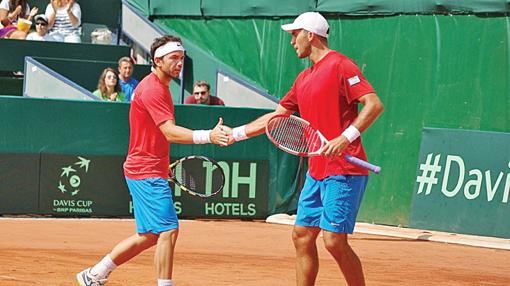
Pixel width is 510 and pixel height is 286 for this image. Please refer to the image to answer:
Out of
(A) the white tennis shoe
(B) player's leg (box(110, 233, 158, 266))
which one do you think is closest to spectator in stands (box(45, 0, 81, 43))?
(A) the white tennis shoe

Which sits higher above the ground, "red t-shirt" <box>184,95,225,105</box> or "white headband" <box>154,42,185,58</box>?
"white headband" <box>154,42,185,58</box>

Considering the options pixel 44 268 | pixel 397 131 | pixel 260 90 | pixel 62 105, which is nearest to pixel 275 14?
pixel 260 90

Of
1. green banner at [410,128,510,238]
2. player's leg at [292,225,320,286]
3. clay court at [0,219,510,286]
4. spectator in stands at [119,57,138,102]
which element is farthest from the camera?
spectator in stands at [119,57,138,102]

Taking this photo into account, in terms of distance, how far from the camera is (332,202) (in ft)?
25.2

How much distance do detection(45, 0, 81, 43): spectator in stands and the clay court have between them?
17.6 ft

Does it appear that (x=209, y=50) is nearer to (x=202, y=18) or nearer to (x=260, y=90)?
(x=202, y=18)

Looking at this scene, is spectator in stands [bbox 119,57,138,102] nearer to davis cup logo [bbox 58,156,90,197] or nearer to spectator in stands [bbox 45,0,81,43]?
davis cup logo [bbox 58,156,90,197]

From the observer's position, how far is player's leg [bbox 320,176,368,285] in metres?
7.64

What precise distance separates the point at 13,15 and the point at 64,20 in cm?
88

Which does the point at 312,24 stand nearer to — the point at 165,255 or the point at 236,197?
the point at 165,255

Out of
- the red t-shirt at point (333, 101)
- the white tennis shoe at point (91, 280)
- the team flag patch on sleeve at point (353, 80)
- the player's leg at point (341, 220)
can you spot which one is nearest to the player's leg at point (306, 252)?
the player's leg at point (341, 220)

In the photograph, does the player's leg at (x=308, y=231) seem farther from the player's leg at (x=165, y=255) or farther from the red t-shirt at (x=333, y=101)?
the player's leg at (x=165, y=255)

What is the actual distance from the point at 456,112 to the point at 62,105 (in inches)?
203

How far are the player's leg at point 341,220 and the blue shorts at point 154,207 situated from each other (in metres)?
1.10
